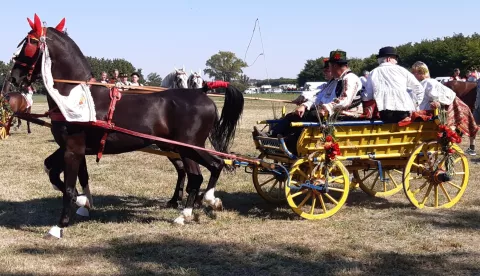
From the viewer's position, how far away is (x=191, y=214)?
6.62 meters

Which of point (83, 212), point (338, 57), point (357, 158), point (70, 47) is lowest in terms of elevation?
point (83, 212)

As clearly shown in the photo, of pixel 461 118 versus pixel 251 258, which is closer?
pixel 251 258

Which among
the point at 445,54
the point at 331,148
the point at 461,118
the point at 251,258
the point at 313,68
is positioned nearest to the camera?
the point at 251,258

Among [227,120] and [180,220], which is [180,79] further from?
[180,220]

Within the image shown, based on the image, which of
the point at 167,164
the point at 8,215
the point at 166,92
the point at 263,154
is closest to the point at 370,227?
the point at 263,154

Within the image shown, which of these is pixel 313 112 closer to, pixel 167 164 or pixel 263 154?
pixel 263 154

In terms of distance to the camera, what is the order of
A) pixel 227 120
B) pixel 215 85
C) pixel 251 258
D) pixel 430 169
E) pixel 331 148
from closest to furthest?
1. pixel 251 258
2. pixel 331 148
3. pixel 215 85
4. pixel 430 169
5. pixel 227 120

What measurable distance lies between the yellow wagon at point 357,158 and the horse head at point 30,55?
A: 2.80 m

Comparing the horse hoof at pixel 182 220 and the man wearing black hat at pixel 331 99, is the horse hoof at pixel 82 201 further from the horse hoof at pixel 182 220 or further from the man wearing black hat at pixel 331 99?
the man wearing black hat at pixel 331 99

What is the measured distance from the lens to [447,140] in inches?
274

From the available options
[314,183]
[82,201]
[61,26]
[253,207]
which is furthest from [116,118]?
[314,183]

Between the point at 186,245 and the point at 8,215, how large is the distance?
2724 mm

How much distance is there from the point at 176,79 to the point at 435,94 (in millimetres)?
4277

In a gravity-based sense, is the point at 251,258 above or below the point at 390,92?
below
